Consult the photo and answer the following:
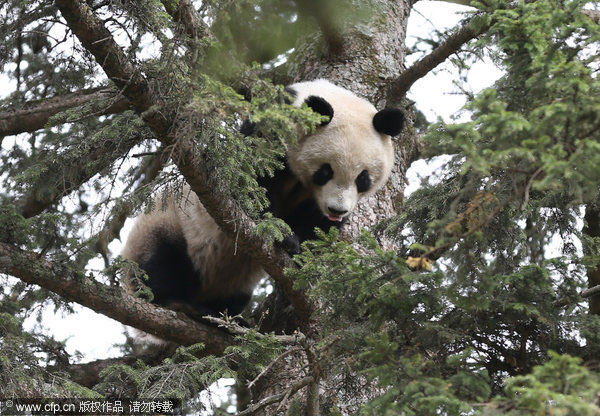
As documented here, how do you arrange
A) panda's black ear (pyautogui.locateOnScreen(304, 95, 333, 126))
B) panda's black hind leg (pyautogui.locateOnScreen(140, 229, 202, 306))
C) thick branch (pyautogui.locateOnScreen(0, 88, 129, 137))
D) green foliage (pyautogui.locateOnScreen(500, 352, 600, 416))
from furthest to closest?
1. panda's black hind leg (pyautogui.locateOnScreen(140, 229, 202, 306))
2. thick branch (pyautogui.locateOnScreen(0, 88, 129, 137))
3. panda's black ear (pyautogui.locateOnScreen(304, 95, 333, 126))
4. green foliage (pyautogui.locateOnScreen(500, 352, 600, 416))

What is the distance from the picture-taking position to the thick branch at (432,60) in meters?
5.99

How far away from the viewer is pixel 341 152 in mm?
5637

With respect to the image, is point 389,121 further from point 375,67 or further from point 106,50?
point 106,50

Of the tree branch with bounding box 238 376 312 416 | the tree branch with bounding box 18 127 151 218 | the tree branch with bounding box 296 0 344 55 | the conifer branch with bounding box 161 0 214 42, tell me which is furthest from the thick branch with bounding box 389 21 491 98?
the tree branch with bounding box 238 376 312 416

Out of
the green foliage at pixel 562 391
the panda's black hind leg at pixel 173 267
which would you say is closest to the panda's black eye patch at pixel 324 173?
the panda's black hind leg at pixel 173 267

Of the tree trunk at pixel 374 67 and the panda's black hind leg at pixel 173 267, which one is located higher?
the tree trunk at pixel 374 67

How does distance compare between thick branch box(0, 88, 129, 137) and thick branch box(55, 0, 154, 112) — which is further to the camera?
thick branch box(0, 88, 129, 137)

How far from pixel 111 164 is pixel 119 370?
1820 millimetres

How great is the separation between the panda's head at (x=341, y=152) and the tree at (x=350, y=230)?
52 centimetres

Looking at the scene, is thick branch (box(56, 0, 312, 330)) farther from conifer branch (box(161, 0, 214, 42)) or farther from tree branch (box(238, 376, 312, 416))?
tree branch (box(238, 376, 312, 416))

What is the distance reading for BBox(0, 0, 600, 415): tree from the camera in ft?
9.51

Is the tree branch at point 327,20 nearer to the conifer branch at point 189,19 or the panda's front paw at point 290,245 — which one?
the conifer branch at point 189,19

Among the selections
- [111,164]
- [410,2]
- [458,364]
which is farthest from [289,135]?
[410,2]

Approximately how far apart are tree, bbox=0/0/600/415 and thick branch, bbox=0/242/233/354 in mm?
17
